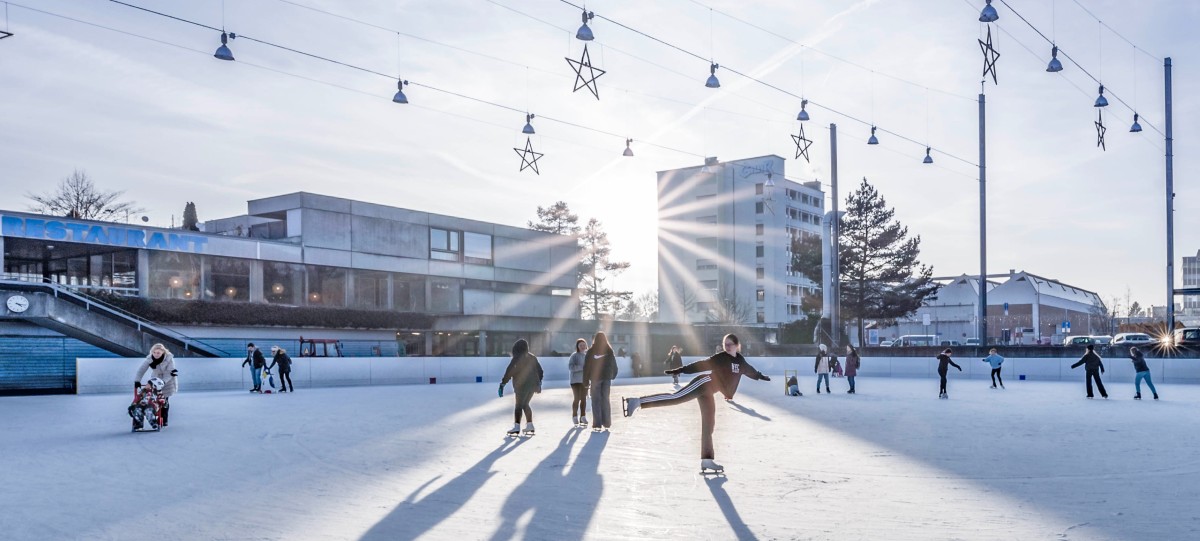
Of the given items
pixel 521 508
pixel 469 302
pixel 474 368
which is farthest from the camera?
pixel 469 302

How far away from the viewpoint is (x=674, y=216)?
103812 millimetres

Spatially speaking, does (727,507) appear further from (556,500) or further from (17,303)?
(17,303)

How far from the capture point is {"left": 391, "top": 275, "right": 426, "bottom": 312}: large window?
54.5 metres

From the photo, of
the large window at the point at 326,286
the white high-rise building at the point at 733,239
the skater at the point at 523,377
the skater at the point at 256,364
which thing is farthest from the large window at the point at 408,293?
the white high-rise building at the point at 733,239

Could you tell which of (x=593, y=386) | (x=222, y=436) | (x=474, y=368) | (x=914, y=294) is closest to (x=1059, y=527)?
(x=593, y=386)

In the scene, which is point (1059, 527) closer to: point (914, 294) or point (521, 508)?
point (521, 508)

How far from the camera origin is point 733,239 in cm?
9975

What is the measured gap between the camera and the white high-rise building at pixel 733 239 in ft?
319

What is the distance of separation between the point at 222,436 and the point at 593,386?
19.2ft

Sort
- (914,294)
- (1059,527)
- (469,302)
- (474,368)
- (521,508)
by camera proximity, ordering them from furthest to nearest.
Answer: (914,294) < (469,302) < (474,368) < (521,508) < (1059,527)

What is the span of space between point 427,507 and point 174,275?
130 ft

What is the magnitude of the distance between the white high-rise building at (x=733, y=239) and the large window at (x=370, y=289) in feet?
146

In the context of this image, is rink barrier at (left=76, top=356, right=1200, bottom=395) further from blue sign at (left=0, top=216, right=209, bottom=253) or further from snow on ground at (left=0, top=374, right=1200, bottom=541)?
snow on ground at (left=0, top=374, right=1200, bottom=541)

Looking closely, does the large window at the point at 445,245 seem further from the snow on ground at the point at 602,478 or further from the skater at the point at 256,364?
the snow on ground at the point at 602,478
